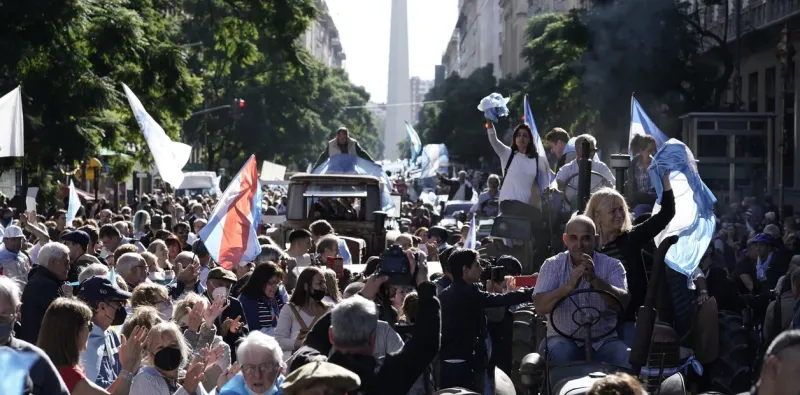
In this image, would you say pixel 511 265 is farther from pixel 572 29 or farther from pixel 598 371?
pixel 572 29

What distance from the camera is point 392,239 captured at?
52.9ft

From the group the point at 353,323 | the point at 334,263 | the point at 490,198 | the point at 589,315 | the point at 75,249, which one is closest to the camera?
the point at 353,323

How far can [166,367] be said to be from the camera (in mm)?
7125

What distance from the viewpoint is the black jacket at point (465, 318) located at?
9.70 meters

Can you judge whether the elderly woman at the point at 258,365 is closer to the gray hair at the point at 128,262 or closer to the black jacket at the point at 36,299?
the black jacket at the point at 36,299

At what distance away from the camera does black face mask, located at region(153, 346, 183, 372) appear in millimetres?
7105

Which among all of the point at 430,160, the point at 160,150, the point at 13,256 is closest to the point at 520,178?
the point at 13,256

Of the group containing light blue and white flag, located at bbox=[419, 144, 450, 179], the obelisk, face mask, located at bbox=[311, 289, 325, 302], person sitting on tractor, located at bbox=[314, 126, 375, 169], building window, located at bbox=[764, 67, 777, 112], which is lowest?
face mask, located at bbox=[311, 289, 325, 302]

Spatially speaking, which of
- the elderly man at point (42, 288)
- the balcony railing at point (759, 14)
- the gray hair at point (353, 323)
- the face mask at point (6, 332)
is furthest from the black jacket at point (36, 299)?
the balcony railing at point (759, 14)

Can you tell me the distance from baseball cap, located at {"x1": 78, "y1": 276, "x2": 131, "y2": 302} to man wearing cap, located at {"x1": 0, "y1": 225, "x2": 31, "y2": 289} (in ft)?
18.5

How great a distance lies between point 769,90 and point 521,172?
3179cm

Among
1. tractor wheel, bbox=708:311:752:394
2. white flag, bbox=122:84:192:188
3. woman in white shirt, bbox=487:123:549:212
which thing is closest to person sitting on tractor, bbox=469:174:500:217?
white flag, bbox=122:84:192:188

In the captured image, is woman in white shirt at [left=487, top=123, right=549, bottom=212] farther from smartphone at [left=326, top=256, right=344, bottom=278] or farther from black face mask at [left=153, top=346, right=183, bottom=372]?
black face mask at [left=153, top=346, right=183, bottom=372]

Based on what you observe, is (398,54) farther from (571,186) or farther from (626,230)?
(626,230)
